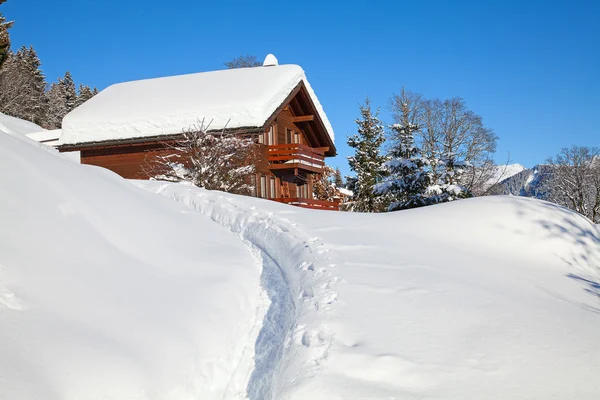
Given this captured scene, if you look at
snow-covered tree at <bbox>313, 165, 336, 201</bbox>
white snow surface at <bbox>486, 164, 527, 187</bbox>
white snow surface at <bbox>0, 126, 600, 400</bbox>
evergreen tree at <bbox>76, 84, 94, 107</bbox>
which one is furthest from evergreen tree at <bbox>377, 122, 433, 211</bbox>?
evergreen tree at <bbox>76, 84, 94, 107</bbox>

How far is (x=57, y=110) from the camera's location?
183 feet

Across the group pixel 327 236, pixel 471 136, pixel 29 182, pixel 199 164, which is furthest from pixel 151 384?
pixel 471 136

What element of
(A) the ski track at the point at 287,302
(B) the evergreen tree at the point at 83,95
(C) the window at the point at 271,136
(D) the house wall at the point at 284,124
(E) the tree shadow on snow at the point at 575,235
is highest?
(B) the evergreen tree at the point at 83,95

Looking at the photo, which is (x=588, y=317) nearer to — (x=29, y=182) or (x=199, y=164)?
(x=29, y=182)

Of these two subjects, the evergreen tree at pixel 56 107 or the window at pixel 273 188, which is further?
the evergreen tree at pixel 56 107

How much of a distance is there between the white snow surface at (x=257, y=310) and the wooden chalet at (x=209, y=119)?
13252 millimetres

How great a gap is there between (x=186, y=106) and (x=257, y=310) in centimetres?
1771

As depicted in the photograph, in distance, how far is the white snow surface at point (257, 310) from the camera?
4457 millimetres

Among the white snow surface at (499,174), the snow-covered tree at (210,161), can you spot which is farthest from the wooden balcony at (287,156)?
the white snow surface at (499,174)

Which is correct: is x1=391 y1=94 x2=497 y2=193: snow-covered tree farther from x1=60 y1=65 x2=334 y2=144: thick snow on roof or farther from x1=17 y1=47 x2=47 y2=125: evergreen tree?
x1=17 y1=47 x2=47 y2=125: evergreen tree

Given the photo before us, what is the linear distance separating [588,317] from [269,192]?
1851cm

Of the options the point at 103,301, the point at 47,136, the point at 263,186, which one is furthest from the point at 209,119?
the point at 103,301

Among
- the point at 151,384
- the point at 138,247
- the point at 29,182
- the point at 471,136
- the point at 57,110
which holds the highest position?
the point at 57,110

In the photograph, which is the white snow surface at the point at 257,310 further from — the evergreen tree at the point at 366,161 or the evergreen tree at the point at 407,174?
the evergreen tree at the point at 366,161
